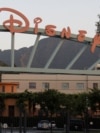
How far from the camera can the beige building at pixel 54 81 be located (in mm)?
86312

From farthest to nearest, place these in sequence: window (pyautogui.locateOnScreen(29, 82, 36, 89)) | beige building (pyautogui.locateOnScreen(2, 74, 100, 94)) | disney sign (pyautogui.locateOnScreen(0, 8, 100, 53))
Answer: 1. window (pyautogui.locateOnScreen(29, 82, 36, 89))
2. beige building (pyautogui.locateOnScreen(2, 74, 100, 94))
3. disney sign (pyautogui.locateOnScreen(0, 8, 100, 53))

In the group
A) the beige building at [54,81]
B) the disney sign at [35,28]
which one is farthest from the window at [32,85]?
the disney sign at [35,28]

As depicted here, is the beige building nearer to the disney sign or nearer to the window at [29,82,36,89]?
the window at [29,82,36,89]

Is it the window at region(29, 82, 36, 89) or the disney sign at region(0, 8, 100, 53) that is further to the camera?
the window at region(29, 82, 36, 89)

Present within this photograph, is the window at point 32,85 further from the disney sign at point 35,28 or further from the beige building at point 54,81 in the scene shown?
the disney sign at point 35,28

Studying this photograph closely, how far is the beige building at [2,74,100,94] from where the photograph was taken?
3398 inches

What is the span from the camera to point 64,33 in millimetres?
44781

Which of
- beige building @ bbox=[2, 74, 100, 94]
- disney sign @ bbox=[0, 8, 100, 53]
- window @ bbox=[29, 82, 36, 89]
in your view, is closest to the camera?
disney sign @ bbox=[0, 8, 100, 53]

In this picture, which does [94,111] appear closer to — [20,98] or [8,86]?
[20,98]

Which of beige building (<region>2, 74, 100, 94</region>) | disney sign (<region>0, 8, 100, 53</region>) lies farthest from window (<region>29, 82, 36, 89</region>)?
disney sign (<region>0, 8, 100, 53</region>)

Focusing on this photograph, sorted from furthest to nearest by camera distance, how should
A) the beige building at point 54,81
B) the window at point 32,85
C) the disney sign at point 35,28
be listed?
the window at point 32,85 < the beige building at point 54,81 < the disney sign at point 35,28

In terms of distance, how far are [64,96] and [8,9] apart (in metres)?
26.0

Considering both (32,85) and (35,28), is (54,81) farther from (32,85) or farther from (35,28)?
(35,28)

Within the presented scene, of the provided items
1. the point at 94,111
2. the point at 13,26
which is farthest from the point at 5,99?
the point at 13,26
